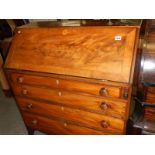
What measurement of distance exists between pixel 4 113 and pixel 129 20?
2213 millimetres

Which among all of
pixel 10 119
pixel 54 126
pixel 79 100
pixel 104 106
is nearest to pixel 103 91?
pixel 104 106

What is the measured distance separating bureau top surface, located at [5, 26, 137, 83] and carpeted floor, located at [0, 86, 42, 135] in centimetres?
104

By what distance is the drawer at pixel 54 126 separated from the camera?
1.48 m

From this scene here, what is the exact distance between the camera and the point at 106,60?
113 centimetres

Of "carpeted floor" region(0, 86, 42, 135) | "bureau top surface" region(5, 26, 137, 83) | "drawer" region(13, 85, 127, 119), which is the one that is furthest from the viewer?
"carpeted floor" region(0, 86, 42, 135)

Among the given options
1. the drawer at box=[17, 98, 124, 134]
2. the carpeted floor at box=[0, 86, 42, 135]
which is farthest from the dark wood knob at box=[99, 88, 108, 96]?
the carpeted floor at box=[0, 86, 42, 135]

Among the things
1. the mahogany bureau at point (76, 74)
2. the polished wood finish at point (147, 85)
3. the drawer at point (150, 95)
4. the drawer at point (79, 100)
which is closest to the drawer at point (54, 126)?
the mahogany bureau at point (76, 74)

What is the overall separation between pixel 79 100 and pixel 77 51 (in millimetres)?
390

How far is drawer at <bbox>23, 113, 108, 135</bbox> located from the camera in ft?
4.85

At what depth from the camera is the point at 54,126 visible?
1641mm

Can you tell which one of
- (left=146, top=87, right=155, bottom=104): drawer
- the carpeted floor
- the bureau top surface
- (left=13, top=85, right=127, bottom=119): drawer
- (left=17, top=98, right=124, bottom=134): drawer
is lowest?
the carpeted floor

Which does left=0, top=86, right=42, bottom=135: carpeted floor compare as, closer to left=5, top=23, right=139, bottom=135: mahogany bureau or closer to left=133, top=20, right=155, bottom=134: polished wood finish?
left=5, top=23, right=139, bottom=135: mahogany bureau
